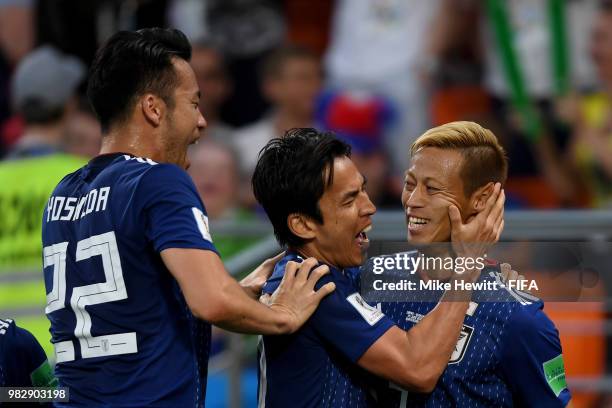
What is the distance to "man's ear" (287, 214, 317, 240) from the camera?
3535 mm

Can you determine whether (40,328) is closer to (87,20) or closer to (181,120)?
(181,120)

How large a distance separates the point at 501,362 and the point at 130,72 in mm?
1399

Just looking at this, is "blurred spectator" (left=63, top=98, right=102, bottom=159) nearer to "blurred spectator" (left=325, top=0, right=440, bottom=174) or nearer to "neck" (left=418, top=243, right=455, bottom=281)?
"blurred spectator" (left=325, top=0, right=440, bottom=174)

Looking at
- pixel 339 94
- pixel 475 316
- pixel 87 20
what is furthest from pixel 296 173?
pixel 87 20

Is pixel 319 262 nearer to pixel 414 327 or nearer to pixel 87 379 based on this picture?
pixel 414 327

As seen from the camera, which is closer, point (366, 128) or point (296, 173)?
point (296, 173)

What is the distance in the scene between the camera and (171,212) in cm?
327

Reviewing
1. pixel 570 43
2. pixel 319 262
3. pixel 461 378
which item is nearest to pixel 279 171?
pixel 319 262

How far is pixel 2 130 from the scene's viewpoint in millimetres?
8391

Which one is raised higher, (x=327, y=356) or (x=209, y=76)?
(x=209, y=76)

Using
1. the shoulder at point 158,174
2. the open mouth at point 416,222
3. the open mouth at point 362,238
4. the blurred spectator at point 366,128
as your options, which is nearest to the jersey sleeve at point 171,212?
the shoulder at point 158,174

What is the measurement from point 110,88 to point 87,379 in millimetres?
872

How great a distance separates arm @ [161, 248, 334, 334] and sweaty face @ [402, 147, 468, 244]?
1.65 ft

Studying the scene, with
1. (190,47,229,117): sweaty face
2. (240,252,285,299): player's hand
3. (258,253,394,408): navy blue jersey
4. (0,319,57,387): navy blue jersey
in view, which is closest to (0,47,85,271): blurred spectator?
(190,47,229,117): sweaty face
